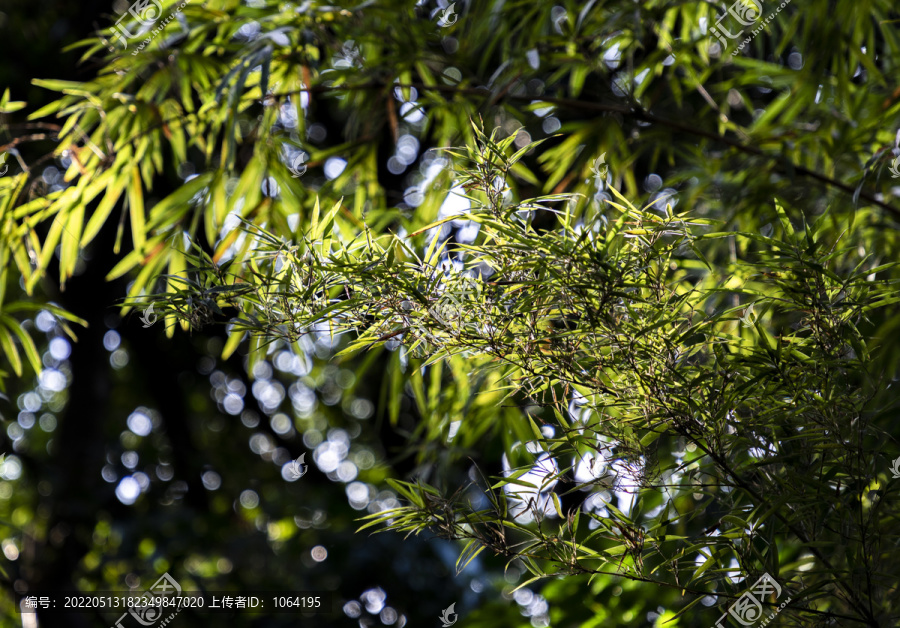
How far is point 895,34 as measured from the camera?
3.73ft

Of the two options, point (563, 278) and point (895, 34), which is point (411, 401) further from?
point (563, 278)

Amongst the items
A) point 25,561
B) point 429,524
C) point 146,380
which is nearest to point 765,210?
point 429,524

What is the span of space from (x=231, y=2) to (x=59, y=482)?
5.19 feet

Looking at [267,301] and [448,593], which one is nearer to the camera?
[267,301]
